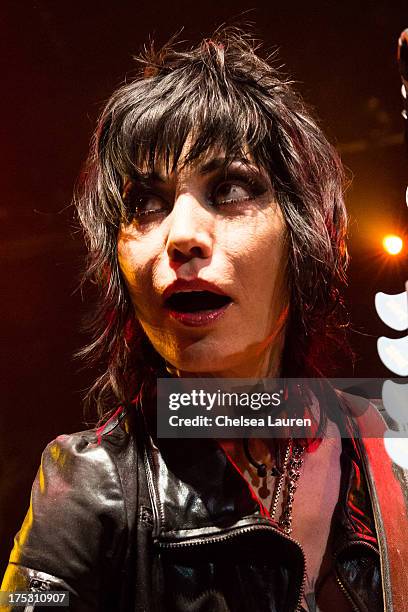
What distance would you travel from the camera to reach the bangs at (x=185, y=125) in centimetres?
91

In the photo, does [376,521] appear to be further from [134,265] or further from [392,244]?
[392,244]

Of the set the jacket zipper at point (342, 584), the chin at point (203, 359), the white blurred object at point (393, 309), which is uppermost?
the white blurred object at point (393, 309)

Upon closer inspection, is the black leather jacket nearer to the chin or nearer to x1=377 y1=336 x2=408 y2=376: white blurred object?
the chin

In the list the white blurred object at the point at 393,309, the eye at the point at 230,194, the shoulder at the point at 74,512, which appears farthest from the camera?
the white blurred object at the point at 393,309

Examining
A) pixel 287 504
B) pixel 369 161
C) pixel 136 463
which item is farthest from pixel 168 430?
pixel 369 161

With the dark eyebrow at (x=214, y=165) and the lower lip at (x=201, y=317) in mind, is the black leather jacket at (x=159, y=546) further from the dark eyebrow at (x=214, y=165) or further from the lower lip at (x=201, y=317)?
the dark eyebrow at (x=214, y=165)

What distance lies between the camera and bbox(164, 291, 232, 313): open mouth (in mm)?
868

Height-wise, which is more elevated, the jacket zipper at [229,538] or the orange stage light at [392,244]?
the orange stage light at [392,244]

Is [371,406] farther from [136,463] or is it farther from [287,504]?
[136,463]

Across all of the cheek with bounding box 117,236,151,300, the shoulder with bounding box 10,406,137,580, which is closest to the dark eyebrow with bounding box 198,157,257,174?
the cheek with bounding box 117,236,151,300

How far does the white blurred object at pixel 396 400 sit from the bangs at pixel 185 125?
50 cm

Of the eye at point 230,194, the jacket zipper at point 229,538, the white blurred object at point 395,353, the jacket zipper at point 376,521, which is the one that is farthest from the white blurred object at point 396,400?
the eye at point 230,194

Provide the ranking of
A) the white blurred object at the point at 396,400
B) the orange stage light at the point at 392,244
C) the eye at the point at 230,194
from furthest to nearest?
the orange stage light at the point at 392,244, the white blurred object at the point at 396,400, the eye at the point at 230,194

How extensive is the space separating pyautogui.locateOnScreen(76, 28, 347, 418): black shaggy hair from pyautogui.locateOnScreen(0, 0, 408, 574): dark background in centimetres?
22
